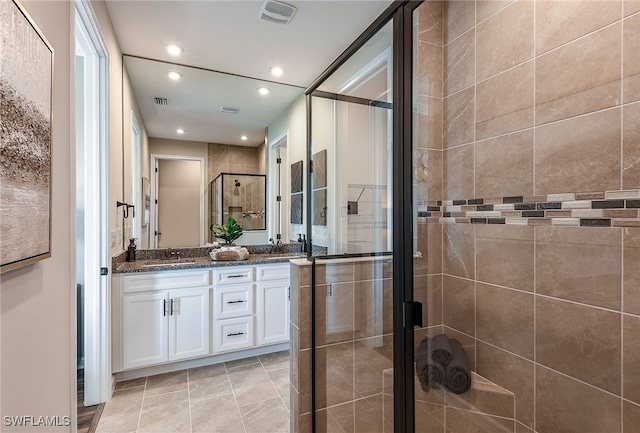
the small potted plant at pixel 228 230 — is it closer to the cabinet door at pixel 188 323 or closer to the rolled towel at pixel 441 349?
the cabinet door at pixel 188 323

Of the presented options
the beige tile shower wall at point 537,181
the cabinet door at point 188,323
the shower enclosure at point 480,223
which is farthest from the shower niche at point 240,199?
the beige tile shower wall at point 537,181

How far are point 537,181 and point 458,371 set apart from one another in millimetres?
1141

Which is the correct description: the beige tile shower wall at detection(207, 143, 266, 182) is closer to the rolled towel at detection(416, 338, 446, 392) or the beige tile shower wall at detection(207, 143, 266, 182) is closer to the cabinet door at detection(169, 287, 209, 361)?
the cabinet door at detection(169, 287, 209, 361)

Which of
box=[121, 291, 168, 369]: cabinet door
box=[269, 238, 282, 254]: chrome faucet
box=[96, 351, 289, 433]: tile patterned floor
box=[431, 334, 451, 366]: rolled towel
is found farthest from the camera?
box=[269, 238, 282, 254]: chrome faucet

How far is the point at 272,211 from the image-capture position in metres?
3.11

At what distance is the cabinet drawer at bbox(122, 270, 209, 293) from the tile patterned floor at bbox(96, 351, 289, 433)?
28.1 inches

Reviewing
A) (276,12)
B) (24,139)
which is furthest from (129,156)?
(24,139)

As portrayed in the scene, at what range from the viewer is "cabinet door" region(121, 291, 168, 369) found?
2.28 m

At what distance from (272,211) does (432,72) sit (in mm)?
1898

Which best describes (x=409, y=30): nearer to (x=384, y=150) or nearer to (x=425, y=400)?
(x=384, y=150)

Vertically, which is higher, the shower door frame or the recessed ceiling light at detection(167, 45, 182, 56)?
the recessed ceiling light at detection(167, 45, 182, 56)

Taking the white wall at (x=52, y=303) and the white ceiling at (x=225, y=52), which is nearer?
the white wall at (x=52, y=303)

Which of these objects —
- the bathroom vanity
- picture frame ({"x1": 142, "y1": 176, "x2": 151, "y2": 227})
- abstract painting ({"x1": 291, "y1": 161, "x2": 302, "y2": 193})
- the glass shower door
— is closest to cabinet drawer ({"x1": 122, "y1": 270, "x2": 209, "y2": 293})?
the bathroom vanity

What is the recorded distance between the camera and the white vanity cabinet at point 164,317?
2.29 m
